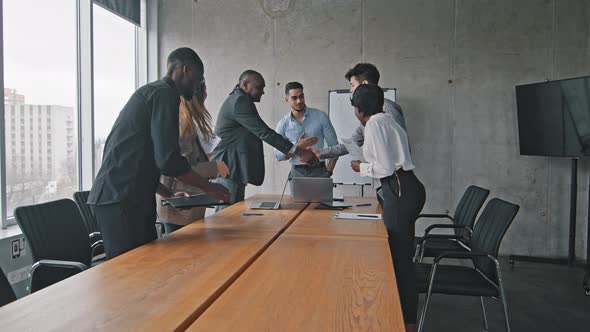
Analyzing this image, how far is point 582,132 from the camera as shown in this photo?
4656 millimetres

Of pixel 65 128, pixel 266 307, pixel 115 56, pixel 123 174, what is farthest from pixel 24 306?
pixel 115 56

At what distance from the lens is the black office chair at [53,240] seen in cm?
235

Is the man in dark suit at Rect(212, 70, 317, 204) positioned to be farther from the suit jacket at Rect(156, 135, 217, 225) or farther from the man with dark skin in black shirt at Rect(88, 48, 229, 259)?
the man with dark skin in black shirt at Rect(88, 48, 229, 259)

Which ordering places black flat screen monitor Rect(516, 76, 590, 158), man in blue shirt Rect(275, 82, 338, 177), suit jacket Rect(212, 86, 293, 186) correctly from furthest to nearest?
man in blue shirt Rect(275, 82, 338, 177) < black flat screen monitor Rect(516, 76, 590, 158) < suit jacket Rect(212, 86, 293, 186)

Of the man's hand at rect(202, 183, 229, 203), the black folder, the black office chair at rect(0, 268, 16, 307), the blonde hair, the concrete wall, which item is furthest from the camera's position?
the concrete wall

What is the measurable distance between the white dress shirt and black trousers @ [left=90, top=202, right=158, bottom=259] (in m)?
1.38

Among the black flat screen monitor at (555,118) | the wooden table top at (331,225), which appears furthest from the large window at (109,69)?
the black flat screen monitor at (555,118)

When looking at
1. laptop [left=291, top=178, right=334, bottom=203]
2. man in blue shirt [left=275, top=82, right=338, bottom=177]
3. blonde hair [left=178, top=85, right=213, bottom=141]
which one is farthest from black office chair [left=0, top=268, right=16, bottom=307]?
man in blue shirt [left=275, top=82, right=338, bottom=177]

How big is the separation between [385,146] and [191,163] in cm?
127

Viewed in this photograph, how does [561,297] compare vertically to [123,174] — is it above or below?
below

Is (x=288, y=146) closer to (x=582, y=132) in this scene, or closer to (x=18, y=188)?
(x=18, y=188)

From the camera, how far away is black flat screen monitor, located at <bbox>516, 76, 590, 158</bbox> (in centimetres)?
465

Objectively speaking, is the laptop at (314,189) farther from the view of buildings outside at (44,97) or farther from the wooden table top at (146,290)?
the view of buildings outside at (44,97)

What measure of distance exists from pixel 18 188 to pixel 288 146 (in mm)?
2337
